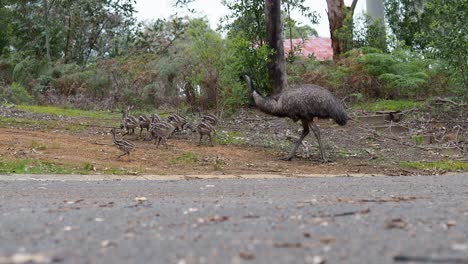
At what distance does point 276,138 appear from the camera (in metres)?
19.9

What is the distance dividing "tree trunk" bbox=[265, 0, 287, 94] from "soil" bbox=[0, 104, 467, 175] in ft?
4.49

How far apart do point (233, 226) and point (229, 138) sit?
1321 centimetres

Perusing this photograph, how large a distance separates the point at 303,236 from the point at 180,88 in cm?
1864

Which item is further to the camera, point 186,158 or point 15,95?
point 15,95

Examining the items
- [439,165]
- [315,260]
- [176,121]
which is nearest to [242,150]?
[176,121]

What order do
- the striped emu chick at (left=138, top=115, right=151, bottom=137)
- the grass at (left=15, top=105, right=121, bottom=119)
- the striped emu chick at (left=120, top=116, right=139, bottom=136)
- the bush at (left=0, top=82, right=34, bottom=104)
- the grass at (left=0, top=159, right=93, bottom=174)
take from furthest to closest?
the bush at (left=0, top=82, right=34, bottom=104) → the grass at (left=15, top=105, right=121, bottom=119) → the striped emu chick at (left=120, top=116, right=139, bottom=136) → the striped emu chick at (left=138, top=115, right=151, bottom=137) → the grass at (left=0, top=159, right=93, bottom=174)

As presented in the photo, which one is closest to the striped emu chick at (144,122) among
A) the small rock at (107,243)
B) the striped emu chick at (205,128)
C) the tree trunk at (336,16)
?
the striped emu chick at (205,128)

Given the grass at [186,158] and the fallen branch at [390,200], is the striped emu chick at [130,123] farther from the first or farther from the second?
the fallen branch at [390,200]

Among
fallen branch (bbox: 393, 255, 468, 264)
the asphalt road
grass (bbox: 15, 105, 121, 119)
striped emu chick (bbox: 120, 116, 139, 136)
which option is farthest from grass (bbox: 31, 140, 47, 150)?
fallen branch (bbox: 393, 255, 468, 264)

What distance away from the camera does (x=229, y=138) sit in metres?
19.2

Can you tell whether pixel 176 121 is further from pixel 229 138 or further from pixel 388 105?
pixel 388 105

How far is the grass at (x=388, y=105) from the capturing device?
22984 mm

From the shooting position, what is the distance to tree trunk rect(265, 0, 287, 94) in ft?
71.7

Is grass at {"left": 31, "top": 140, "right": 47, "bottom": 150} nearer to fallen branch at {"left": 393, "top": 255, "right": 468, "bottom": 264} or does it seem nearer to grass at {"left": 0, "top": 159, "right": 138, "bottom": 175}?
grass at {"left": 0, "top": 159, "right": 138, "bottom": 175}
